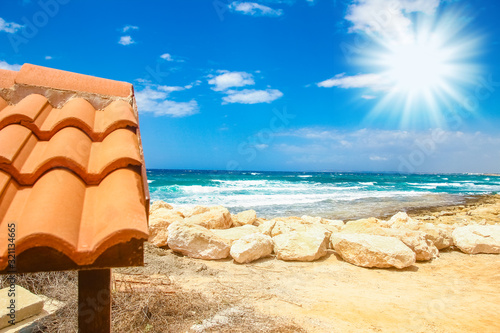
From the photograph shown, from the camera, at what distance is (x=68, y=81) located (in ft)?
6.50

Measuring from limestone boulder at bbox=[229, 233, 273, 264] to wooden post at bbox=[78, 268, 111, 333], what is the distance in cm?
416

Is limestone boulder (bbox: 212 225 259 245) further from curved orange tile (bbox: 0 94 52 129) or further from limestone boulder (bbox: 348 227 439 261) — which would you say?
curved orange tile (bbox: 0 94 52 129)

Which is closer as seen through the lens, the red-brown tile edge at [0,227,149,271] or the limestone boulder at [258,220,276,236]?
the red-brown tile edge at [0,227,149,271]

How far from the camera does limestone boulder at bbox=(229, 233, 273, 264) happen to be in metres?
5.66

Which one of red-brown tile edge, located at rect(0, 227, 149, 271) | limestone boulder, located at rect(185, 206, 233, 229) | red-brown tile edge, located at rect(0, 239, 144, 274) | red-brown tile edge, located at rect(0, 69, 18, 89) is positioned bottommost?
limestone boulder, located at rect(185, 206, 233, 229)

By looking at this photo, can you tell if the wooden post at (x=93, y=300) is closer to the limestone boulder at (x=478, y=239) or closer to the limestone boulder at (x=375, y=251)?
the limestone boulder at (x=375, y=251)

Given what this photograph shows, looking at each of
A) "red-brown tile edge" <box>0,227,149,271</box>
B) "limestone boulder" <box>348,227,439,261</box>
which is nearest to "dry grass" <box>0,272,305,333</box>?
"red-brown tile edge" <box>0,227,149,271</box>

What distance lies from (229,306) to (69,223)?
2.96 metres

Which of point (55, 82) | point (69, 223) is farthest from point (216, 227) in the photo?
point (69, 223)

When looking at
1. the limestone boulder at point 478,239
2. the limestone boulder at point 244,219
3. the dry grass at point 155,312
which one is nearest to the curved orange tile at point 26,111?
the dry grass at point 155,312

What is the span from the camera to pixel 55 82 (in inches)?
76.4

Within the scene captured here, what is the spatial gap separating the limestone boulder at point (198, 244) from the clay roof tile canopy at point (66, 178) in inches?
171

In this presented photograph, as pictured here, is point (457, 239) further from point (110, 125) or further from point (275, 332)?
point (110, 125)

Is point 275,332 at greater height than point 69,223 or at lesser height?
lesser
